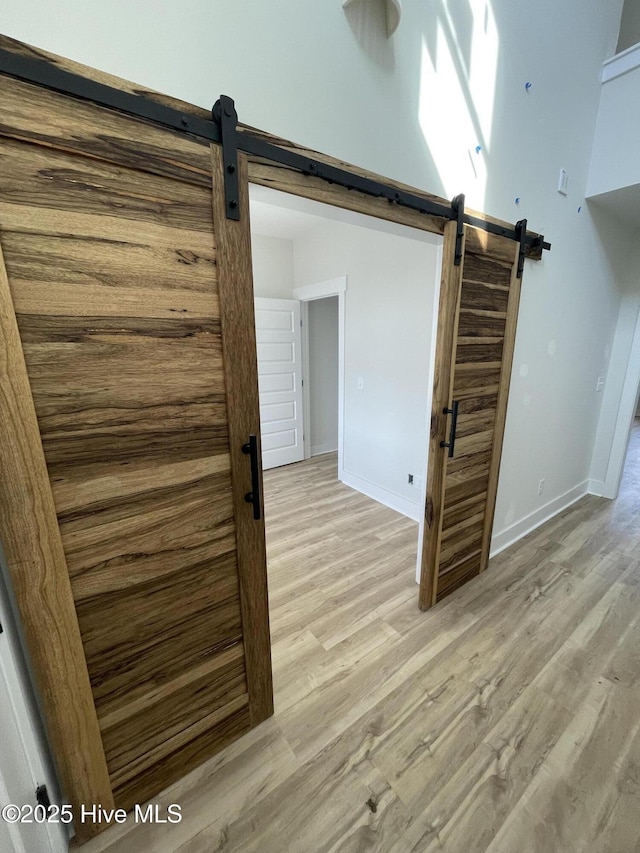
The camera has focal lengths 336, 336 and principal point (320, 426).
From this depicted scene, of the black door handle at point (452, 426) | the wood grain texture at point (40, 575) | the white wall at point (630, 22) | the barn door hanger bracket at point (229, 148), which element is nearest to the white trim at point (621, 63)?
the white wall at point (630, 22)

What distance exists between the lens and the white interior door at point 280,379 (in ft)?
12.9

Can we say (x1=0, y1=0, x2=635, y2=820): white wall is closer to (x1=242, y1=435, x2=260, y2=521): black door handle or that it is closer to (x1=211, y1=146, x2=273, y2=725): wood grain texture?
(x1=211, y1=146, x2=273, y2=725): wood grain texture

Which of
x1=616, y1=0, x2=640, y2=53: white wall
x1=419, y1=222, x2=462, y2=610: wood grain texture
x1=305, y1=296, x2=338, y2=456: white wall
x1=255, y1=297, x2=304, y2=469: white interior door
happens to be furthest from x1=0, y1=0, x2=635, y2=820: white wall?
x1=305, y1=296, x2=338, y2=456: white wall

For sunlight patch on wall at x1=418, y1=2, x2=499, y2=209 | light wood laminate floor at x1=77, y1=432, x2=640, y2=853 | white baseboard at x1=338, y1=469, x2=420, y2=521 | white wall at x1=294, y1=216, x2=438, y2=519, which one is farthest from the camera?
white baseboard at x1=338, y1=469, x2=420, y2=521

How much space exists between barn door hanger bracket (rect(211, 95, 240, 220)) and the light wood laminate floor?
1974 mm

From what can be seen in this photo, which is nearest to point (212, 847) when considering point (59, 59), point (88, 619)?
point (88, 619)

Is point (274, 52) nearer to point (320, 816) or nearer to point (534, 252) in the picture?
point (534, 252)

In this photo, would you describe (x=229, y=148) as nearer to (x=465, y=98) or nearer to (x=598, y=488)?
(x=465, y=98)

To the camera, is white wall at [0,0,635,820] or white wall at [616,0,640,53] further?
white wall at [616,0,640,53]

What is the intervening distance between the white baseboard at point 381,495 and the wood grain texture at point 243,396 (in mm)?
1976

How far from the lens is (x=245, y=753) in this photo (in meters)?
1.35

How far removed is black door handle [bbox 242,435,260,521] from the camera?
116 cm

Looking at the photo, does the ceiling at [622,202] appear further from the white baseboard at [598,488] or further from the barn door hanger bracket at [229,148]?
the barn door hanger bracket at [229,148]

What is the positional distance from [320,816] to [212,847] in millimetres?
359
